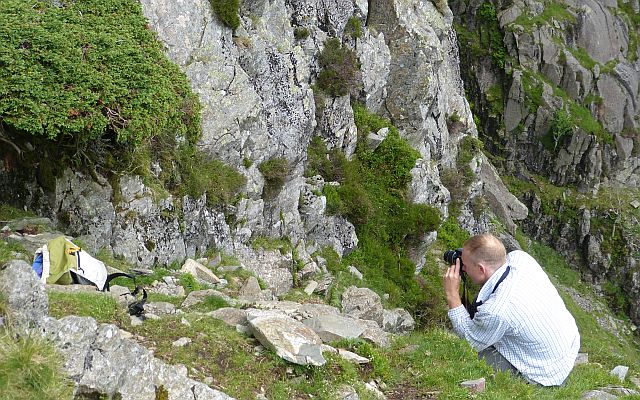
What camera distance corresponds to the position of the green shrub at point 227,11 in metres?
18.5

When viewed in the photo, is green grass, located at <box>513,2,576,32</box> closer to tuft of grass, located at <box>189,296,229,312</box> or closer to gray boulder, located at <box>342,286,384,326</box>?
gray boulder, located at <box>342,286,384,326</box>

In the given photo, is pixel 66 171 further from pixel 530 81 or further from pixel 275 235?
pixel 530 81

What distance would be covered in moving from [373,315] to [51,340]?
13.8 metres

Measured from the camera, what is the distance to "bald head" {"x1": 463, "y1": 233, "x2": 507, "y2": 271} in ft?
25.7

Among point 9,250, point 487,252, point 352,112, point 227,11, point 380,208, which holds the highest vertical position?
point 227,11

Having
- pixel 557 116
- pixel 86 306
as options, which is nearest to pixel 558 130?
pixel 557 116

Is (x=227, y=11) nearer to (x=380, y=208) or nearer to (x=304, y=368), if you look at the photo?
(x=380, y=208)

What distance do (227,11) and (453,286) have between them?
14145 mm

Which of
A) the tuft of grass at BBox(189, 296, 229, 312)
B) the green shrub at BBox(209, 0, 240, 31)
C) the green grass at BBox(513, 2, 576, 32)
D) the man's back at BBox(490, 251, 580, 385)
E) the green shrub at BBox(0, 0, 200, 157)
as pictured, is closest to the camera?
the man's back at BBox(490, 251, 580, 385)

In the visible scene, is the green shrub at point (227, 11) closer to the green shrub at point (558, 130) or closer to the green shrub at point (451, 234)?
the green shrub at point (451, 234)

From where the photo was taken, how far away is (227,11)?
18703 millimetres

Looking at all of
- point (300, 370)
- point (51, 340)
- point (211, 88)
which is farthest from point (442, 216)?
point (51, 340)

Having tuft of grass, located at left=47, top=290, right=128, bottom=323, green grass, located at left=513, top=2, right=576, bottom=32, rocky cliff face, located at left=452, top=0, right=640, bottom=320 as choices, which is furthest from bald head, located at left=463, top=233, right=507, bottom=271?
Answer: green grass, located at left=513, top=2, right=576, bottom=32

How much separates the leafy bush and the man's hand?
16958mm
